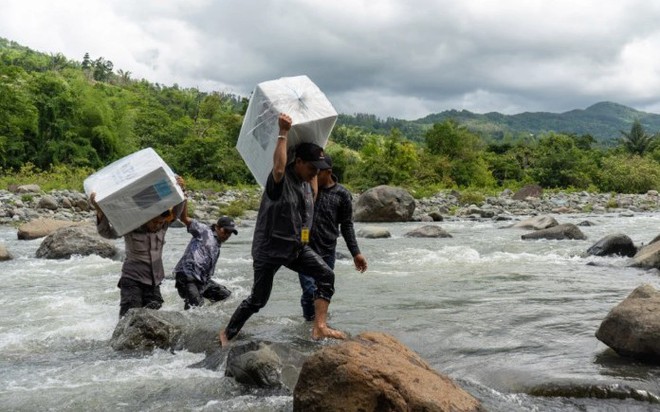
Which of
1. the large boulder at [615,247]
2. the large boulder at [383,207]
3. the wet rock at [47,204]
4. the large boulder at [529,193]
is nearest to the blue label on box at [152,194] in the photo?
the large boulder at [615,247]

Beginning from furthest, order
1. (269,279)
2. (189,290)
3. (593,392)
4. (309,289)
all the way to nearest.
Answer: (189,290) → (309,289) → (269,279) → (593,392)

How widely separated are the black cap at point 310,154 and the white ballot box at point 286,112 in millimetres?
75

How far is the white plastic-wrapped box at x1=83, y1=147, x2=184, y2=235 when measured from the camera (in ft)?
18.1

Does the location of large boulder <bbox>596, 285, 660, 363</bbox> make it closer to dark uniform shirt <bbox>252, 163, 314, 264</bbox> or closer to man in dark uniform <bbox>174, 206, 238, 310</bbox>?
dark uniform shirt <bbox>252, 163, 314, 264</bbox>

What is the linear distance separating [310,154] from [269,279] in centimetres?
113

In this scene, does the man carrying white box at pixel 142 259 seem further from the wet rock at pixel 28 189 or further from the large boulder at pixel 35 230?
the wet rock at pixel 28 189

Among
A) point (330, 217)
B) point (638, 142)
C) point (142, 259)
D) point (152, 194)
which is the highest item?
point (638, 142)

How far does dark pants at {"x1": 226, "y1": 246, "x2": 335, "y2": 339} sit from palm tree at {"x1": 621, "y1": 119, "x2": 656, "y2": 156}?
67822mm

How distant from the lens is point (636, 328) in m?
4.75

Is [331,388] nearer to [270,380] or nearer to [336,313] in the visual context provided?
[270,380]

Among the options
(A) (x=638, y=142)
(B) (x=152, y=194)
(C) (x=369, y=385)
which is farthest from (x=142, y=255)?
(A) (x=638, y=142)

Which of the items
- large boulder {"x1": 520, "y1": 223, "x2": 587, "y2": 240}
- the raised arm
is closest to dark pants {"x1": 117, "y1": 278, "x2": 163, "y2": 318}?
the raised arm

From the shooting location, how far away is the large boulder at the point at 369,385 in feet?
11.3

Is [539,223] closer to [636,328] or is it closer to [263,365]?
[636,328]
